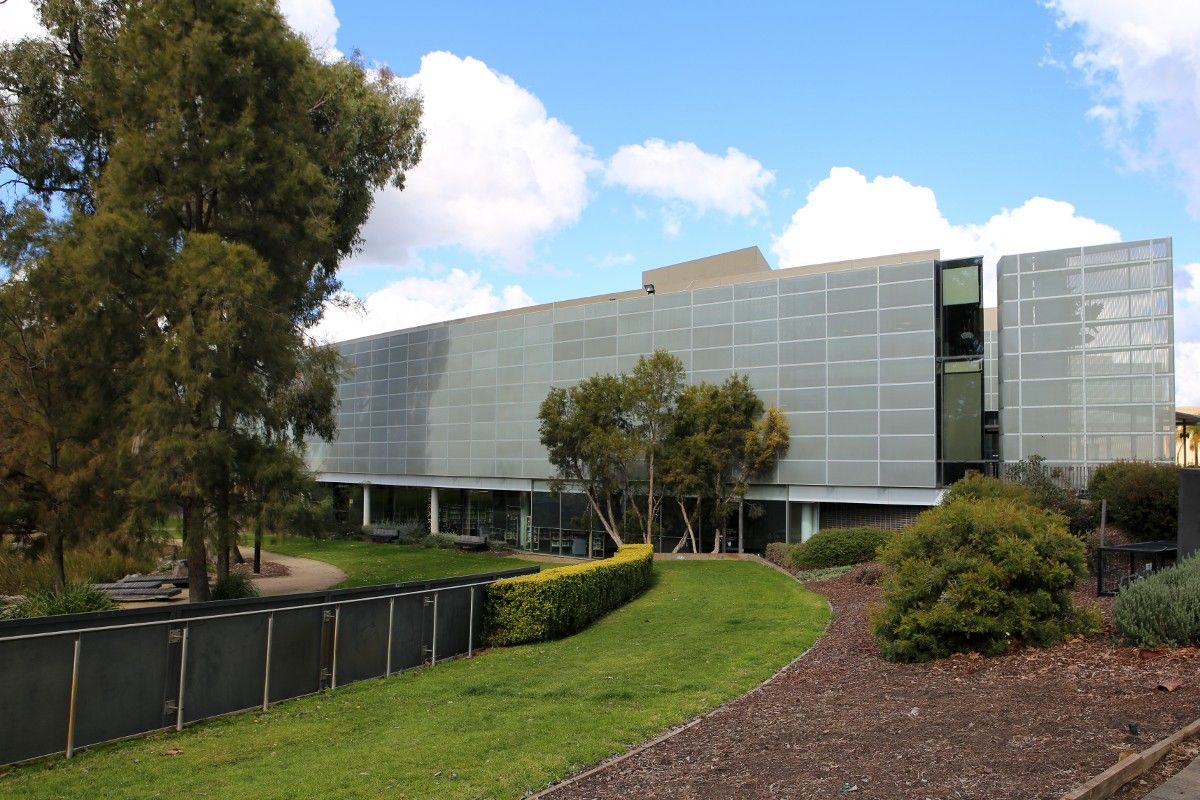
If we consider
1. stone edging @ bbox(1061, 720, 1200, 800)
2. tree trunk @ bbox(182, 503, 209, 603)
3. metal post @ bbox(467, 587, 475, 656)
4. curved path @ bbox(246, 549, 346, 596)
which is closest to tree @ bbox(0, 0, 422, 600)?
tree trunk @ bbox(182, 503, 209, 603)

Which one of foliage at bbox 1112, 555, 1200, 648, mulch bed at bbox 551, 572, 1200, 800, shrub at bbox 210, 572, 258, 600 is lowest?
shrub at bbox 210, 572, 258, 600

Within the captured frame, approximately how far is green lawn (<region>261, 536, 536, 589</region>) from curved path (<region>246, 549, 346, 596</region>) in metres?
0.45

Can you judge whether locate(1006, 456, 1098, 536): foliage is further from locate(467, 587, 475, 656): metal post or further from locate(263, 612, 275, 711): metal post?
locate(263, 612, 275, 711): metal post

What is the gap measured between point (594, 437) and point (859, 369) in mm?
9730

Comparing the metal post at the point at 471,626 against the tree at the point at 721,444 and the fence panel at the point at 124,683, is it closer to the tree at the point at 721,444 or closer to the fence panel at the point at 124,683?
the fence panel at the point at 124,683

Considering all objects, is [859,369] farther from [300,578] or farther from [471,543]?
[300,578]

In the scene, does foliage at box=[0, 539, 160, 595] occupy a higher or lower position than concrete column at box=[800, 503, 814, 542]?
lower

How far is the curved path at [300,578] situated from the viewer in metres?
24.1

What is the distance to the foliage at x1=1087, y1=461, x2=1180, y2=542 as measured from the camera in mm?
19328

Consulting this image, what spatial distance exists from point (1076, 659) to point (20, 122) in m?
26.0

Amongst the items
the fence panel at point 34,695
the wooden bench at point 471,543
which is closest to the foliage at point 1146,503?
the fence panel at point 34,695

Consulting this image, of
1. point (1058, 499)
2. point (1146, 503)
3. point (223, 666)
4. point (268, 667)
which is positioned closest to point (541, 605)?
point (268, 667)

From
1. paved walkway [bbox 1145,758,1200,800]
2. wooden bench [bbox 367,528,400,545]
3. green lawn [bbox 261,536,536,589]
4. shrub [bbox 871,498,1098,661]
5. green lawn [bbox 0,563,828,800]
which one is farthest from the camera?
wooden bench [bbox 367,528,400,545]

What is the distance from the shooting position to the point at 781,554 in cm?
2709
